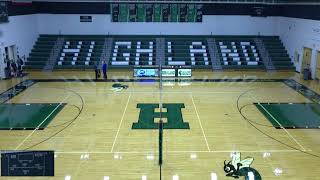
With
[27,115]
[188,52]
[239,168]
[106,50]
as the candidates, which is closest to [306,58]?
[188,52]

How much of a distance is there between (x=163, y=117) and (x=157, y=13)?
18.2 metres

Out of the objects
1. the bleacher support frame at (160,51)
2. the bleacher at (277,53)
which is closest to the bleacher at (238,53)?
the bleacher at (277,53)

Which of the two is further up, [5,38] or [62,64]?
[5,38]

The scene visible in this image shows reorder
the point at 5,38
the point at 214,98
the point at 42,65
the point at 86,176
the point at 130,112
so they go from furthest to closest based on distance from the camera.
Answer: the point at 42,65, the point at 5,38, the point at 214,98, the point at 130,112, the point at 86,176

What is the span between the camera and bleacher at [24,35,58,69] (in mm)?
30734

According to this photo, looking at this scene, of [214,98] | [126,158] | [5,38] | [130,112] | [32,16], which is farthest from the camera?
[32,16]

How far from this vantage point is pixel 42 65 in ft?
101

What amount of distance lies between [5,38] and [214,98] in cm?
1627

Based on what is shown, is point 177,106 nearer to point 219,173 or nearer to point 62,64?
point 219,173

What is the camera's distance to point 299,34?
97.2ft

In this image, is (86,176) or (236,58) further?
(236,58)

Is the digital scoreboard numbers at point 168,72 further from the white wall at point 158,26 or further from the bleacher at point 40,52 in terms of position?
the bleacher at point 40,52

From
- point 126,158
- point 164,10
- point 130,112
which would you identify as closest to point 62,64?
point 164,10

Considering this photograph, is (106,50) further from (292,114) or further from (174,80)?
(292,114)
